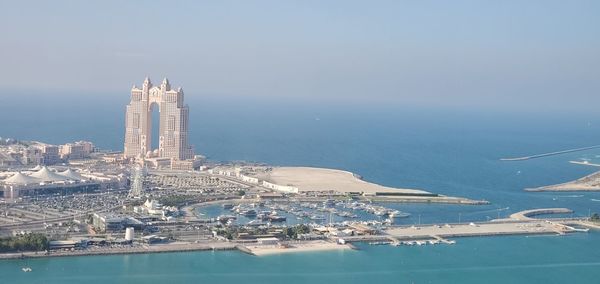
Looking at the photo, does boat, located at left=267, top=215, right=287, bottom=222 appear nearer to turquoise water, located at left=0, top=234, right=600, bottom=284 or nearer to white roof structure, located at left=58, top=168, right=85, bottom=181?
turquoise water, located at left=0, top=234, right=600, bottom=284

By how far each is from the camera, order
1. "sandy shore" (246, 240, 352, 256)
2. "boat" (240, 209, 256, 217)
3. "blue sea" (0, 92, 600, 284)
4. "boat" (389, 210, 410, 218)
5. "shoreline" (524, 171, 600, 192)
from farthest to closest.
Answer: "shoreline" (524, 171, 600, 192) < "boat" (389, 210, 410, 218) < "boat" (240, 209, 256, 217) < "sandy shore" (246, 240, 352, 256) < "blue sea" (0, 92, 600, 284)

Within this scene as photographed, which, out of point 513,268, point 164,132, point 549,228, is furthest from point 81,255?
point 164,132

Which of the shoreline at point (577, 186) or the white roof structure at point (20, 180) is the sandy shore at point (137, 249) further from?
the shoreline at point (577, 186)

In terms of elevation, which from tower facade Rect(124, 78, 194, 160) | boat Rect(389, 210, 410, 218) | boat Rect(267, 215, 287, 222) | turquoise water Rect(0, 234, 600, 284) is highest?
tower facade Rect(124, 78, 194, 160)

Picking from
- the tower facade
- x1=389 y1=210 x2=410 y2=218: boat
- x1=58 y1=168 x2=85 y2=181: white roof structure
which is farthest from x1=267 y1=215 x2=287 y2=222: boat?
the tower facade

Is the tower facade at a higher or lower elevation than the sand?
higher

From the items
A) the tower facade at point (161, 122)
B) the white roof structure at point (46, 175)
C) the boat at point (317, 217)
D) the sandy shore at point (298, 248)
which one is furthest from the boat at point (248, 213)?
the tower facade at point (161, 122)

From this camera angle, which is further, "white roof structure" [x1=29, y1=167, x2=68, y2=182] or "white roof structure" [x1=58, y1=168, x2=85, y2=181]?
"white roof structure" [x1=58, y1=168, x2=85, y2=181]
